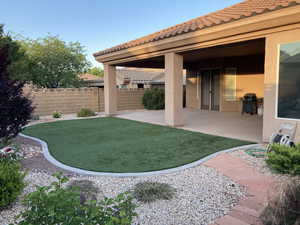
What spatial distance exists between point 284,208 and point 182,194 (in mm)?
1318

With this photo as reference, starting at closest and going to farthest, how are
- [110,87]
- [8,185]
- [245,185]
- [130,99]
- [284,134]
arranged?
[8,185], [245,185], [284,134], [110,87], [130,99]

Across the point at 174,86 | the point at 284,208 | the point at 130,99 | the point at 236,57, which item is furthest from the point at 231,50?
the point at 130,99

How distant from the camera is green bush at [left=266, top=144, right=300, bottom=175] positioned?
327 cm

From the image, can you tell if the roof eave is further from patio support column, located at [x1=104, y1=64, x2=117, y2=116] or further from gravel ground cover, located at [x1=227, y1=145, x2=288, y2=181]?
gravel ground cover, located at [x1=227, y1=145, x2=288, y2=181]

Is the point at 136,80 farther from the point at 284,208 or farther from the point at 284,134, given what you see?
the point at 284,208

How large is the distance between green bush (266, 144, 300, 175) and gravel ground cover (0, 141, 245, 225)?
0.69 metres

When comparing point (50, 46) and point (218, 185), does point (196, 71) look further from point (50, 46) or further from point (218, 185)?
point (50, 46)

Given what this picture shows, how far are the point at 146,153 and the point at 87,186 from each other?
1993 mm

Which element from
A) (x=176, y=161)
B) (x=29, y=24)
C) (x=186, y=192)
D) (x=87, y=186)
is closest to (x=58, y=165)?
(x=87, y=186)

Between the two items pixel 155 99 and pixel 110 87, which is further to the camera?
pixel 155 99

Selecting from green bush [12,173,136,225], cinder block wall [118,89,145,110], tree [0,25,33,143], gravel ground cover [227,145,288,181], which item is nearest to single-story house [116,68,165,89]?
cinder block wall [118,89,145,110]

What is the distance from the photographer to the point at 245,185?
3463mm

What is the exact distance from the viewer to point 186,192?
332 cm

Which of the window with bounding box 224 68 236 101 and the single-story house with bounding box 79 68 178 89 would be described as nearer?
the window with bounding box 224 68 236 101
